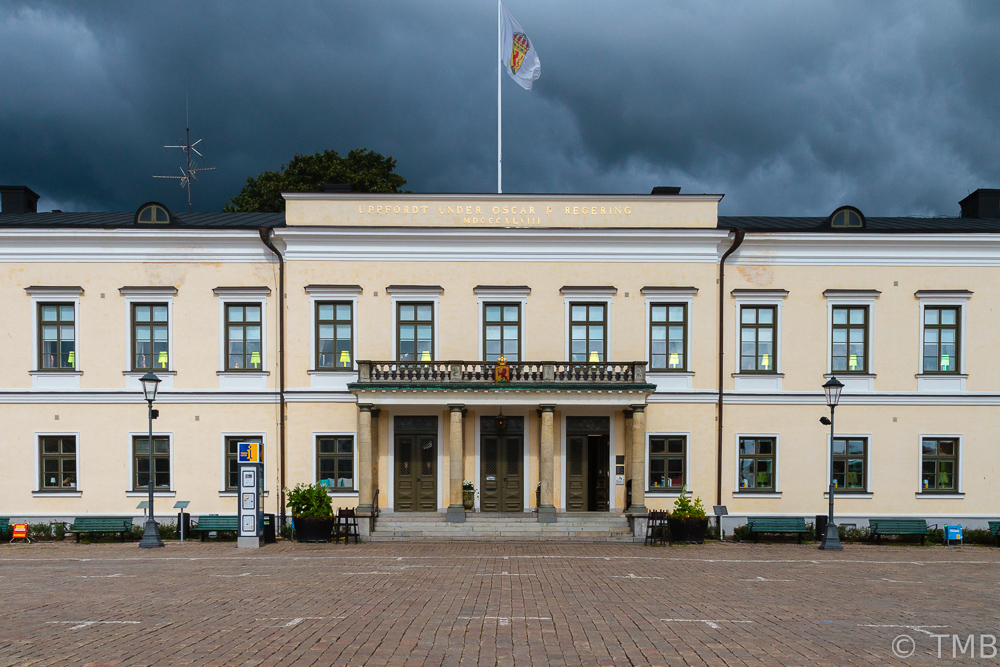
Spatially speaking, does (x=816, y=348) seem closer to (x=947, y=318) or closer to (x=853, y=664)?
(x=947, y=318)

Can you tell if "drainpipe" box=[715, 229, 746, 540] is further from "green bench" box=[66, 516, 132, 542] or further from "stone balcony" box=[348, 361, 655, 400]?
"green bench" box=[66, 516, 132, 542]

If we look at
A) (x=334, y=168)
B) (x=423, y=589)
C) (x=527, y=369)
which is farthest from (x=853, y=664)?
(x=334, y=168)

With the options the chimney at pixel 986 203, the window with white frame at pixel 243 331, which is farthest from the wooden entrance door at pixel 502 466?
the chimney at pixel 986 203

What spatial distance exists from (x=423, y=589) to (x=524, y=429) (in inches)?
405

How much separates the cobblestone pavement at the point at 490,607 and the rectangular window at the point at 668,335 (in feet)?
21.9

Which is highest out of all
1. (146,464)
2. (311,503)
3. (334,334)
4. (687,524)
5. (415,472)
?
(334,334)

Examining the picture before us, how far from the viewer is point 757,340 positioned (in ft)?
76.8

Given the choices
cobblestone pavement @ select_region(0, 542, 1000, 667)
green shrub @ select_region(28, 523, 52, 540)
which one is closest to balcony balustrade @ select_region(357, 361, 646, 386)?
cobblestone pavement @ select_region(0, 542, 1000, 667)

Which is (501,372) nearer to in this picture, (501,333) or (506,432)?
(501,333)

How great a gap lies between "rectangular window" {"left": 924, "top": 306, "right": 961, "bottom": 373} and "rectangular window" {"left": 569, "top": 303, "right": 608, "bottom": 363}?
421 inches

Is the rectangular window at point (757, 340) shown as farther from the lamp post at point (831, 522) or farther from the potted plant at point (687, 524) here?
the potted plant at point (687, 524)

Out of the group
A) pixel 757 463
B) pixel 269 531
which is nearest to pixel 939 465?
pixel 757 463

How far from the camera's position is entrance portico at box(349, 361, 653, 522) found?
70.8 feet

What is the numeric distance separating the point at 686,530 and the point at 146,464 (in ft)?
56.3
